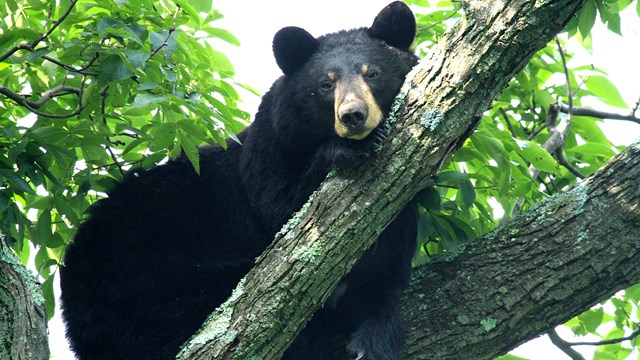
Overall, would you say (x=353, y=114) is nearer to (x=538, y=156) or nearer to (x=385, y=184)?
(x=385, y=184)

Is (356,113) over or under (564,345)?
over

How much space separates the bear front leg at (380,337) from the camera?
6.11m

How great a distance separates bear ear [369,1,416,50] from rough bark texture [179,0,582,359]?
1.92 meters

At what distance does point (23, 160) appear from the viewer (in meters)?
5.60

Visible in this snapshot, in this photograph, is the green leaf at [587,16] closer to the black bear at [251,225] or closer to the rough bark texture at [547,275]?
the rough bark texture at [547,275]

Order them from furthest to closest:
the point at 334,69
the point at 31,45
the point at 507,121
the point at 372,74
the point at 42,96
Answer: the point at 507,121 < the point at 334,69 < the point at 372,74 < the point at 42,96 < the point at 31,45

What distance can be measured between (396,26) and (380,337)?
2.79 metres

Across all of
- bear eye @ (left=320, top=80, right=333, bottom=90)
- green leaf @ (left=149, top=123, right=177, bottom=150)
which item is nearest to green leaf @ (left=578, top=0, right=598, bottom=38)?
bear eye @ (left=320, top=80, right=333, bottom=90)

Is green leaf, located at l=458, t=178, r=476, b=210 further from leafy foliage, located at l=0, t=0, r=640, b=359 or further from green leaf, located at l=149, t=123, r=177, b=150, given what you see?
green leaf, located at l=149, t=123, r=177, b=150

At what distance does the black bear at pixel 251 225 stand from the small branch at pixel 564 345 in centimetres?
148

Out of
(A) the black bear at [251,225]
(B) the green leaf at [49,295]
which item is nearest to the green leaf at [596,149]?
(A) the black bear at [251,225]

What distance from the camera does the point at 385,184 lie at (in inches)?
202

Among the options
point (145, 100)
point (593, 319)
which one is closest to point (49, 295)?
point (145, 100)

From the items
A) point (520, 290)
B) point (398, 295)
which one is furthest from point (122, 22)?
point (520, 290)
